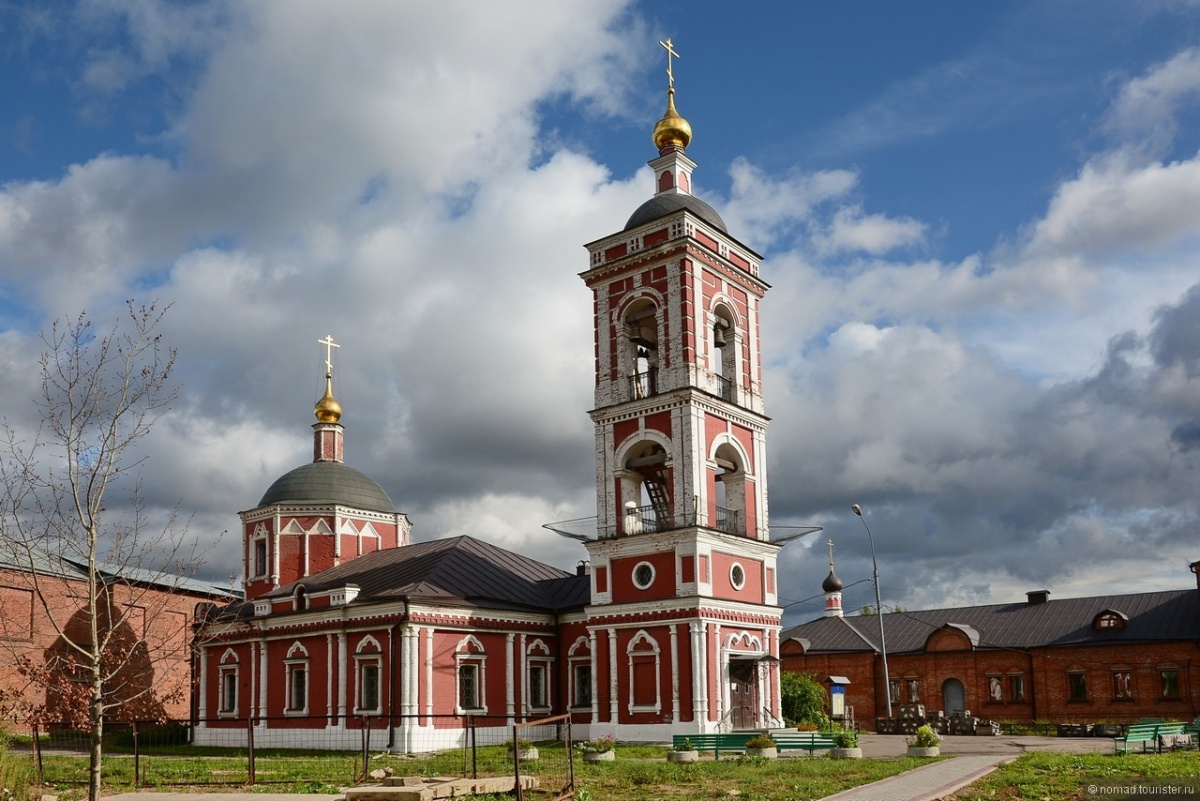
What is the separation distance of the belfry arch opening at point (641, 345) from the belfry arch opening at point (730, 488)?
9.27 feet

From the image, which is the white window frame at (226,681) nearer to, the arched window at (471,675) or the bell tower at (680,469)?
the arched window at (471,675)

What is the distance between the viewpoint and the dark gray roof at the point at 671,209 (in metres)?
32.6

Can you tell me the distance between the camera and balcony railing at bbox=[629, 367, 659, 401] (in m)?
31.5

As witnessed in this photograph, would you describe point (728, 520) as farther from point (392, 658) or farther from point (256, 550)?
point (256, 550)

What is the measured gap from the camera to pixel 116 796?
15.7 metres

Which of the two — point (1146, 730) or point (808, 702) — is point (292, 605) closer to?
point (808, 702)

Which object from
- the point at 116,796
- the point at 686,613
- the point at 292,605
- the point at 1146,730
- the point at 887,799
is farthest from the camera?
the point at 292,605

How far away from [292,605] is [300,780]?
711 inches

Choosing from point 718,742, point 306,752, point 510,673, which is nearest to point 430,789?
point 718,742

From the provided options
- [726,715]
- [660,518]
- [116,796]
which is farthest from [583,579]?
[116,796]

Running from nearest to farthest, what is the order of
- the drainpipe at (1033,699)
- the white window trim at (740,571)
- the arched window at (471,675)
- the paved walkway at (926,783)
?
the paved walkway at (926,783) → the white window trim at (740,571) → the arched window at (471,675) → the drainpipe at (1033,699)

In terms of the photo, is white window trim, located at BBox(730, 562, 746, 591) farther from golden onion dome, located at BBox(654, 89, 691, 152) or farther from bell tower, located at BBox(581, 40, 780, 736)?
golden onion dome, located at BBox(654, 89, 691, 152)

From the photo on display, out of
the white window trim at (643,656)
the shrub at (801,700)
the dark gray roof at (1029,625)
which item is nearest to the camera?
the white window trim at (643,656)

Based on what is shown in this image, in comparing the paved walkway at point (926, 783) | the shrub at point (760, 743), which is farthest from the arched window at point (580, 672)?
the paved walkway at point (926, 783)
